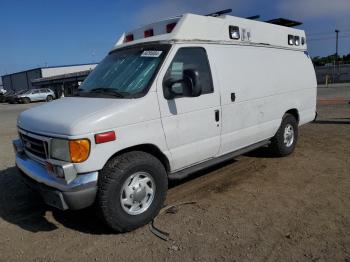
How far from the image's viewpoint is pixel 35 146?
431 centimetres

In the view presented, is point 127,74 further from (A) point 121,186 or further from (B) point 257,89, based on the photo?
(B) point 257,89

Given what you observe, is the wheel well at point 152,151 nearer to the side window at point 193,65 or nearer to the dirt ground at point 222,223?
the dirt ground at point 222,223

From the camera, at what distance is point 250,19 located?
6.24 m

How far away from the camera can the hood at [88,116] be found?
378 centimetres

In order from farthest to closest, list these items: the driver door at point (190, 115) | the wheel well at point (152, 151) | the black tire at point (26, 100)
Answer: the black tire at point (26, 100), the driver door at point (190, 115), the wheel well at point (152, 151)

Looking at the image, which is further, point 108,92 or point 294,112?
point 294,112

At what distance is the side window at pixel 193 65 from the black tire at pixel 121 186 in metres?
1.05

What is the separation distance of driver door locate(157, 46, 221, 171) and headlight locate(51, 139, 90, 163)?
107 centimetres

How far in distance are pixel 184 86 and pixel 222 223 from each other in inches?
68.0

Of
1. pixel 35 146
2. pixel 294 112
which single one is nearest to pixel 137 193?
pixel 35 146

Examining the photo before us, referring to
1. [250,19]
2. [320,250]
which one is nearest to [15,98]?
[250,19]

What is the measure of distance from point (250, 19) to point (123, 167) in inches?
147

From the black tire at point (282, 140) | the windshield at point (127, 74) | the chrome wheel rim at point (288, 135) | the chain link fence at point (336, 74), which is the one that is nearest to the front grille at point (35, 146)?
the windshield at point (127, 74)

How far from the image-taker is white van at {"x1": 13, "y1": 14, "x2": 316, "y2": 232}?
3857mm
